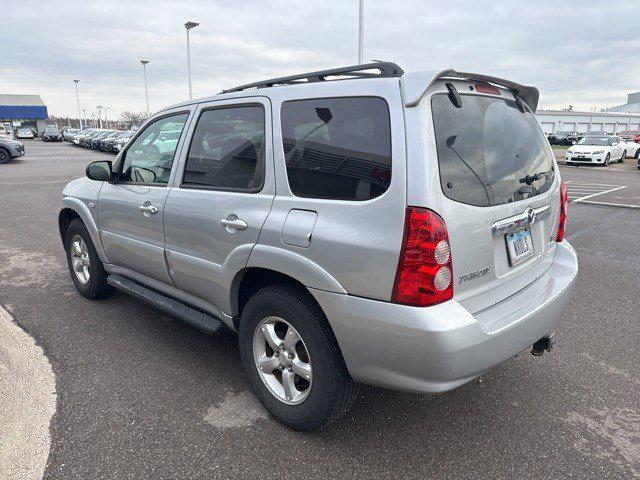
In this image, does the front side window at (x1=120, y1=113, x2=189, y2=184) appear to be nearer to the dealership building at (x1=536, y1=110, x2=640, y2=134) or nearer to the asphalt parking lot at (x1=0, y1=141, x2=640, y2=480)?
the asphalt parking lot at (x1=0, y1=141, x2=640, y2=480)

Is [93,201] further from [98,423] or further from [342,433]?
[342,433]

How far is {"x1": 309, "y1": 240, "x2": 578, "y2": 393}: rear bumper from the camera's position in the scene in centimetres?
204

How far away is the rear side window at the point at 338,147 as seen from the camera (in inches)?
85.8

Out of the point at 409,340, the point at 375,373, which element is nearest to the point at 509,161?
the point at 409,340

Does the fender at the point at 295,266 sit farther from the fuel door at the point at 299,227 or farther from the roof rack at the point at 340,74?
the roof rack at the point at 340,74

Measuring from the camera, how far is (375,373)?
2211 millimetres

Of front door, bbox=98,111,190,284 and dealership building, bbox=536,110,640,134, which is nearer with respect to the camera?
front door, bbox=98,111,190,284

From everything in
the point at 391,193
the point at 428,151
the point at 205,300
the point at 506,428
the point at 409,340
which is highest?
the point at 428,151

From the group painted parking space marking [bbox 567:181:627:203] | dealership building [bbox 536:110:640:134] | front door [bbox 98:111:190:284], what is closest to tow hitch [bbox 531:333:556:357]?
front door [bbox 98:111:190:284]

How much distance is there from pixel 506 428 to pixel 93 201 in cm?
363

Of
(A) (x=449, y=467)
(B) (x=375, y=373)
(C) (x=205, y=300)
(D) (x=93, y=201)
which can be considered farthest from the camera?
(D) (x=93, y=201)

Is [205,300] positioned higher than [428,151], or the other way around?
[428,151]

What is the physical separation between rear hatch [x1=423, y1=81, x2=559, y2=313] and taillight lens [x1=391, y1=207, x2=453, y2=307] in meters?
0.07

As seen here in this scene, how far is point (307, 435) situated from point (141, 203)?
2055 millimetres
